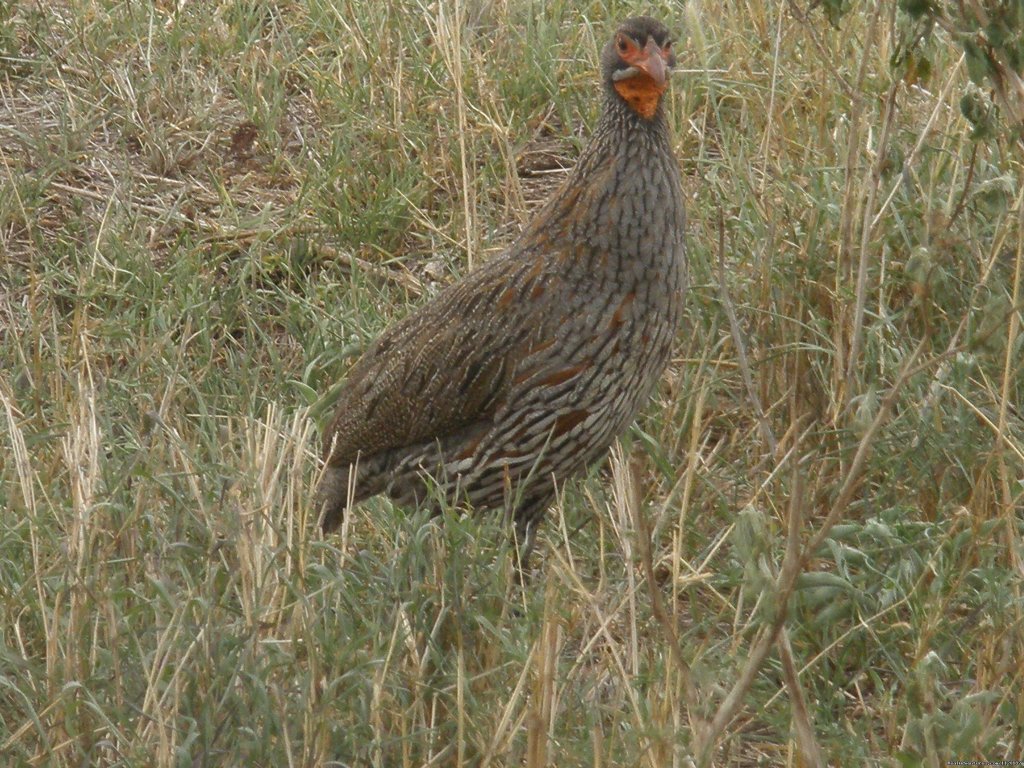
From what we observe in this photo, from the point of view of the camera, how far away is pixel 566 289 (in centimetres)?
463

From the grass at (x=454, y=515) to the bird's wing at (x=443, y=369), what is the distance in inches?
10.0

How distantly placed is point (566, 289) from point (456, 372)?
0.38 meters

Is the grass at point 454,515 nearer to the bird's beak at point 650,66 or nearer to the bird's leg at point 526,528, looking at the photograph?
the bird's leg at point 526,528

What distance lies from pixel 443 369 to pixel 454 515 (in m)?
0.63

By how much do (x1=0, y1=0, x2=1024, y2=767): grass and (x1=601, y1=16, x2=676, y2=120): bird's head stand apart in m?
0.38

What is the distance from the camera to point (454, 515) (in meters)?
4.26

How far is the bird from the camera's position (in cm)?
459

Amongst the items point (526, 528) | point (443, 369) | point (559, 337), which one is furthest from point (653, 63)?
point (526, 528)

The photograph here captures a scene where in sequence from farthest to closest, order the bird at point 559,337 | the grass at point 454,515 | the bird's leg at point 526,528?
the bird's leg at point 526,528 → the bird at point 559,337 → the grass at point 454,515

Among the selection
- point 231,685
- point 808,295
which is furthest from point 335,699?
point 808,295

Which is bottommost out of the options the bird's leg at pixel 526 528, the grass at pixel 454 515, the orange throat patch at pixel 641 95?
the bird's leg at pixel 526 528

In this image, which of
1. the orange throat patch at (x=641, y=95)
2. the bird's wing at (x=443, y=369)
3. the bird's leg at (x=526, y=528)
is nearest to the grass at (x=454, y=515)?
the bird's leg at (x=526, y=528)

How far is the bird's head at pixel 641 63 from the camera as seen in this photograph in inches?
183

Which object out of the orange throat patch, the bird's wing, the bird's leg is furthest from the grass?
the orange throat patch
